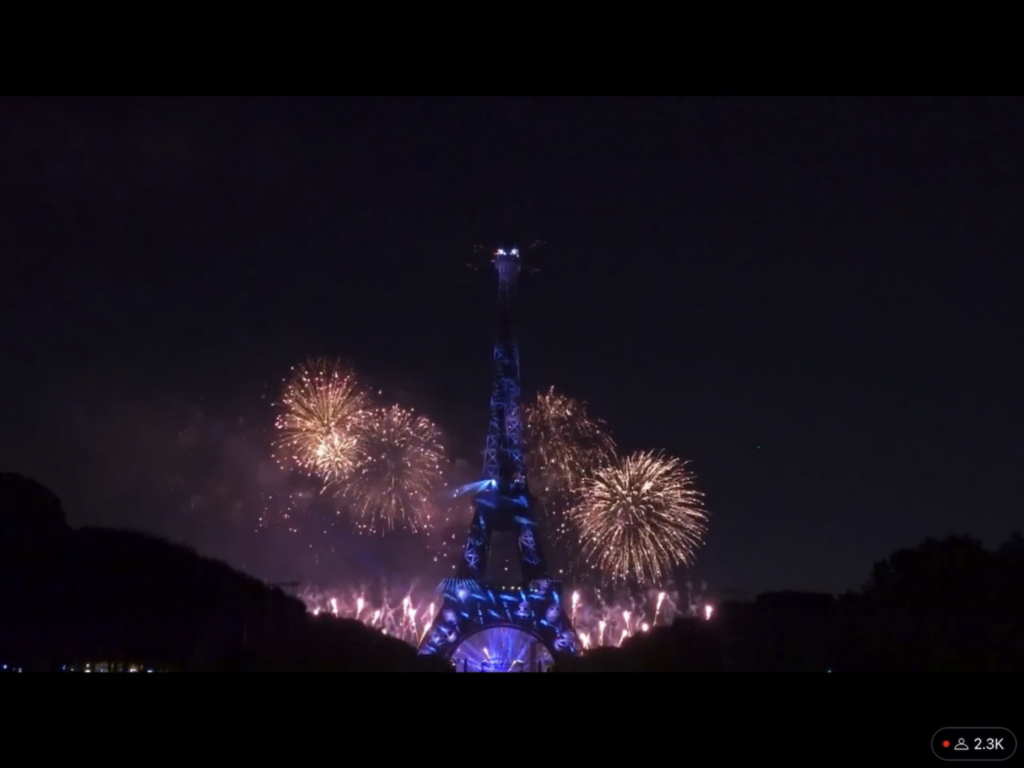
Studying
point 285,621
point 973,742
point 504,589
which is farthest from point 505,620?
point 973,742

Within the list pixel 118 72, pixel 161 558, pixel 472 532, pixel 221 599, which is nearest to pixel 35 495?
pixel 161 558

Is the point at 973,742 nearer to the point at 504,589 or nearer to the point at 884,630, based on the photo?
the point at 884,630

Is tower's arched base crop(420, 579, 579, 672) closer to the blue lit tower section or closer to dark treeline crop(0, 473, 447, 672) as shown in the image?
the blue lit tower section

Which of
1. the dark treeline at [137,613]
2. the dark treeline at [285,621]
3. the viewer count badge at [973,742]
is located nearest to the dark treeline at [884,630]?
the dark treeline at [285,621]

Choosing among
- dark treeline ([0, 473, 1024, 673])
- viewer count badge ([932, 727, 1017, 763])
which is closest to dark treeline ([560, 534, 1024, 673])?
dark treeline ([0, 473, 1024, 673])

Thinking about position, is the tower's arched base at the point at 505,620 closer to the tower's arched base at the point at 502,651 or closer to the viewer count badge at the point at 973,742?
the tower's arched base at the point at 502,651
